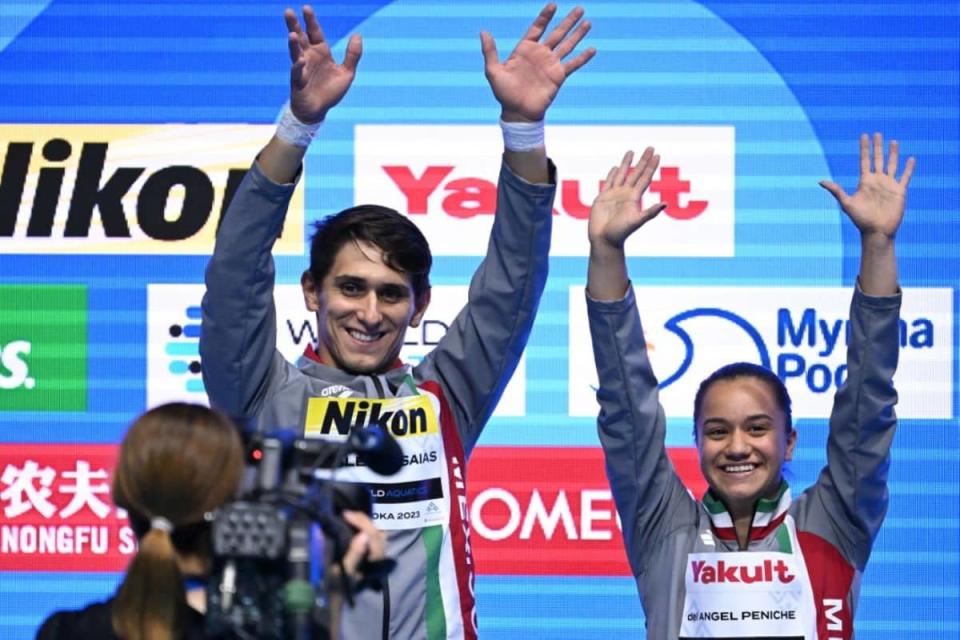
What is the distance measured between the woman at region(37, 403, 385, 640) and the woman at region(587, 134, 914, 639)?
94 centimetres

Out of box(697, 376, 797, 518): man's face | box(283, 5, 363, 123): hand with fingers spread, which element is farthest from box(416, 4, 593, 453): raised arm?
box(697, 376, 797, 518): man's face

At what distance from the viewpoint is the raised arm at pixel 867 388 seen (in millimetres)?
2363

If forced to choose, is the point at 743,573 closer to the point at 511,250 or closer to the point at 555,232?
the point at 511,250

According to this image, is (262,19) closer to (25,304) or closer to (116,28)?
(116,28)

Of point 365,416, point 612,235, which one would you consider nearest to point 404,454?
point 365,416

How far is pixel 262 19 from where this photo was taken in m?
3.38

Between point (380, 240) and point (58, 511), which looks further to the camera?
point (58, 511)

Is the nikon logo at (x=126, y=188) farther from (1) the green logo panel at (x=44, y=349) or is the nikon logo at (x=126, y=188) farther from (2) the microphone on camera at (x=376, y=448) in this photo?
(2) the microphone on camera at (x=376, y=448)

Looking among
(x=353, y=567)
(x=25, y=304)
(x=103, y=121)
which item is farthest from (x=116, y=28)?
(x=353, y=567)

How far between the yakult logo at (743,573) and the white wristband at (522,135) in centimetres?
73

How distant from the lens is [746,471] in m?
2.43

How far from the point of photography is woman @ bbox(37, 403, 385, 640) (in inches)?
60.7

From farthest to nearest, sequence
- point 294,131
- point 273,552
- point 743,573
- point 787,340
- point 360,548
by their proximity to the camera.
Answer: point 787,340 → point 743,573 → point 294,131 → point 360,548 → point 273,552

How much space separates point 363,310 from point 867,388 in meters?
0.81
